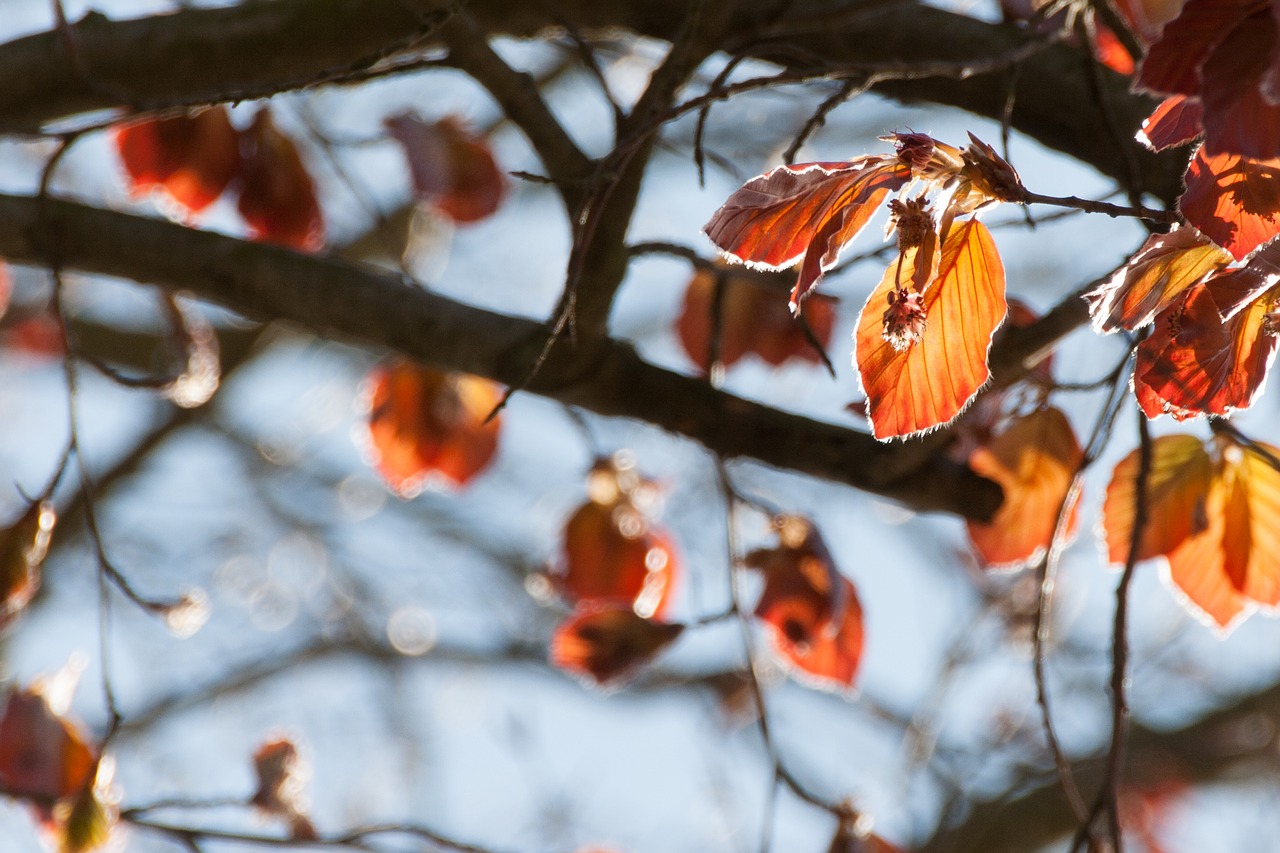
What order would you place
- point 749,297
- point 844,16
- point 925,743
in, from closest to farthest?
point 844,16, point 749,297, point 925,743

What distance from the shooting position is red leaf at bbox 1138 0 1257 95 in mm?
509

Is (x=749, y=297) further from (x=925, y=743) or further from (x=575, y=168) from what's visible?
(x=925, y=743)

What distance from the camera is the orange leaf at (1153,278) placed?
25.0 inches

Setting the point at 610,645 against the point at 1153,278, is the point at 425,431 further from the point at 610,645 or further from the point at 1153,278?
the point at 1153,278

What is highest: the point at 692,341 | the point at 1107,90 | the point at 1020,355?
the point at 1107,90

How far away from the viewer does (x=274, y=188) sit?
1538 millimetres

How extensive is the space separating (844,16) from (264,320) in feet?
2.25

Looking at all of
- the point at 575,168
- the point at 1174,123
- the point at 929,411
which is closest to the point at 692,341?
the point at 575,168

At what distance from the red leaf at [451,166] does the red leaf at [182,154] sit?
0.23 metres

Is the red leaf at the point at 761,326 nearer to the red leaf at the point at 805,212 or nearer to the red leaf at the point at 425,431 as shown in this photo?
the red leaf at the point at 425,431

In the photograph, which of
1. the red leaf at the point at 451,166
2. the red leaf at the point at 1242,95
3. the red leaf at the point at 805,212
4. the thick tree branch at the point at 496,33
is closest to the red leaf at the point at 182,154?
the thick tree branch at the point at 496,33

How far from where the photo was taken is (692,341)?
162 cm

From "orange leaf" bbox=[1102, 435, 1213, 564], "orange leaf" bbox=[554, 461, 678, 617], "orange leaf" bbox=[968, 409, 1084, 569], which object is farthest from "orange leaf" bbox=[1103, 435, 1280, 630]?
"orange leaf" bbox=[554, 461, 678, 617]

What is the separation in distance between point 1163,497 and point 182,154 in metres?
1.23
